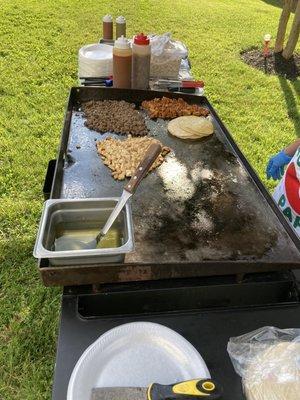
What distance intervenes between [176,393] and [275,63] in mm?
6811

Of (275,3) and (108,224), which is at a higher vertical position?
(275,3)

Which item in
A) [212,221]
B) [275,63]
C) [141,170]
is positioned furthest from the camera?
[275,63]

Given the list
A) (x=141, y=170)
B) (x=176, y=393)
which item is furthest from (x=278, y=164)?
(x=176, y=393)

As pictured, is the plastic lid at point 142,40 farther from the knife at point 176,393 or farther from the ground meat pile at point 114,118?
the knife at point 176,393

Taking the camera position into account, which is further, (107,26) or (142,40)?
(107,26)

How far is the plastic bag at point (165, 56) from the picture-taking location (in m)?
A: 2.86

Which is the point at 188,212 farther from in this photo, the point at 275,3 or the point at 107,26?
the point at 275,3

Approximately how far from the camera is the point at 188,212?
1817mm

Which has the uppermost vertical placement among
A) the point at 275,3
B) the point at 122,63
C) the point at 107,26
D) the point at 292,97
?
the point at 107,26

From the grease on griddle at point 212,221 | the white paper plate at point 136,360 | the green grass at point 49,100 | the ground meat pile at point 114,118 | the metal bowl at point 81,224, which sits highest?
the metal bowl at point 81,224

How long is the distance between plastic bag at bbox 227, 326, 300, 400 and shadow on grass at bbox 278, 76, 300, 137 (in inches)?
160

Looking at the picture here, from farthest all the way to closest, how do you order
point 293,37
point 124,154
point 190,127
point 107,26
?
point 293,37, point 107,26, point 190,127, point 124,154

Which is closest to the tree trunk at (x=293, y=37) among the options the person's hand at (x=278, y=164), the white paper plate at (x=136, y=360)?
the person's hand at (x=278, y=164)

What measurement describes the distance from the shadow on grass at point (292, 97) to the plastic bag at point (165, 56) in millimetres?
2443
